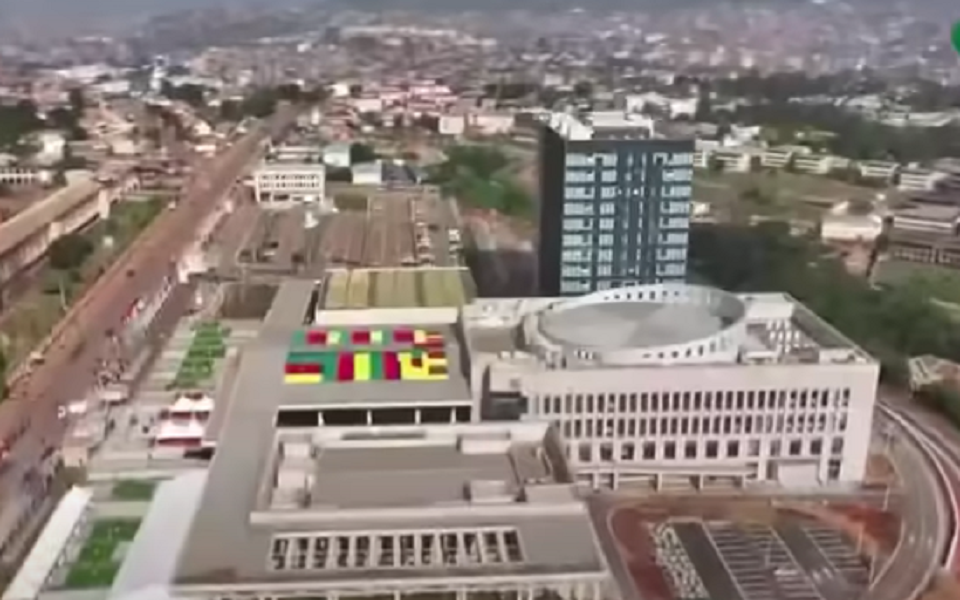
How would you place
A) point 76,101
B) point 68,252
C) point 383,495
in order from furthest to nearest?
1. point 76,101
2. point 68,252
3. point 383,495

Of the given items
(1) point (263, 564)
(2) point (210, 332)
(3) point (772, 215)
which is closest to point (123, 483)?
(1) point (263, 564)

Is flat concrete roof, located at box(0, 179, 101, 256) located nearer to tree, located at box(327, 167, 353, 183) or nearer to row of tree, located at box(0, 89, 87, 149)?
row of tree, located at box(0, 89, 87, 149)

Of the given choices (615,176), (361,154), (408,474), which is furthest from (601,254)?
(361,154)

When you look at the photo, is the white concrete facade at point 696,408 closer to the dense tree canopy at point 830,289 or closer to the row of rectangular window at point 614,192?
the dense tree canopy at point 830,289

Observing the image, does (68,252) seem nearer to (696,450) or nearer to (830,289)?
(696,450)

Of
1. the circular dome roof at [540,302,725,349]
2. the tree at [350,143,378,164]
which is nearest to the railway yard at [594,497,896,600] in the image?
the circular dome roof at [540,302,725,349]
